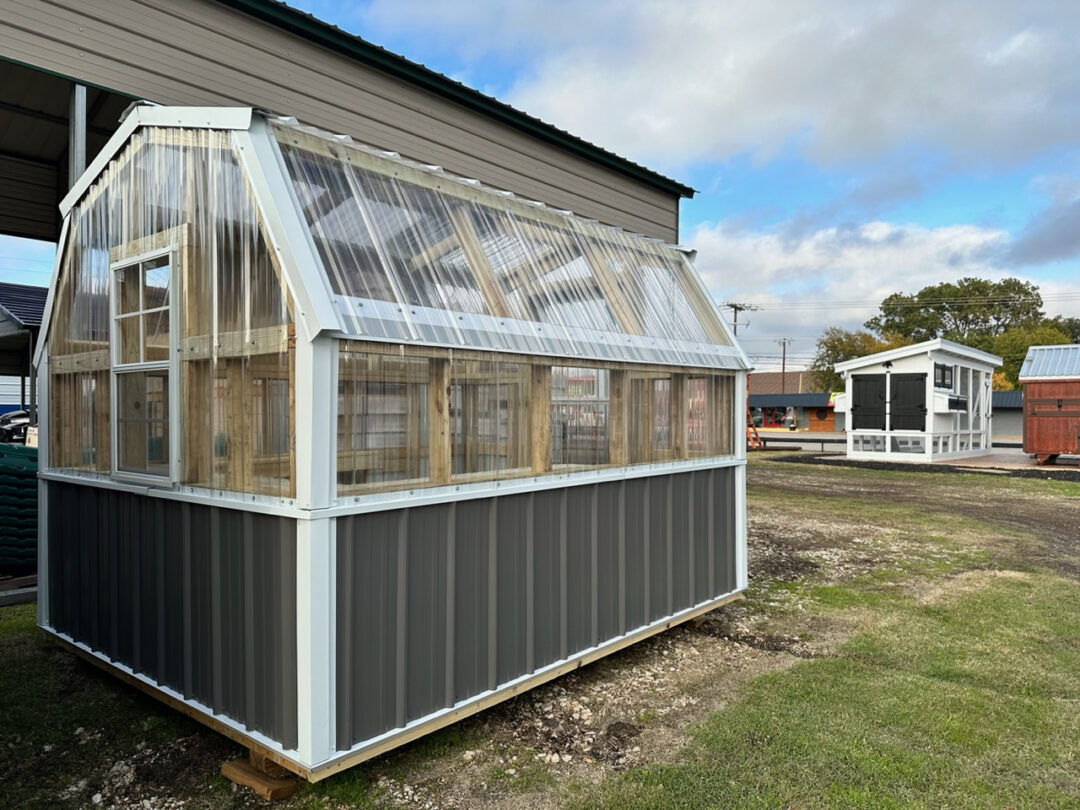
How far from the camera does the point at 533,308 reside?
12.5 ft

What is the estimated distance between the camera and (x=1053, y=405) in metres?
17.8

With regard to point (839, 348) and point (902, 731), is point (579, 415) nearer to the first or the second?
point (902, 731)

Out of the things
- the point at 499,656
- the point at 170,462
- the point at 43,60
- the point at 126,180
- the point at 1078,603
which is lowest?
the point at 1078,603

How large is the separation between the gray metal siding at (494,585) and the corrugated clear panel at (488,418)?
0.61 feet

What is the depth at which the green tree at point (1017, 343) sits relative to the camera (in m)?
41.2

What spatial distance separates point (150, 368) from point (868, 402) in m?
19.6

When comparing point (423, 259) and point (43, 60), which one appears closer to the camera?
point (423, 259)

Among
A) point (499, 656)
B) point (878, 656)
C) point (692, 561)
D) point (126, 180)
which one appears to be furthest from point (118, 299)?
point (878, 656)

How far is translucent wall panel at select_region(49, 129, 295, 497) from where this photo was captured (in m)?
2.87

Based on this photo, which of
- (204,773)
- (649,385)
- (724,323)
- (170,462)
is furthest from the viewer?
(724,323)

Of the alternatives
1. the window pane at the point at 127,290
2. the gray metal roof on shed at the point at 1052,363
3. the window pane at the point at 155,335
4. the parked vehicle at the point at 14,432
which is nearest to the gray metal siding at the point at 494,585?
the window pane at the point at 155,335

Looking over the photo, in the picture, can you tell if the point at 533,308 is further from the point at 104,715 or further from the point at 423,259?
the point at 104,715

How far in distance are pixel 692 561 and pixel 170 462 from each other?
341 centimetres

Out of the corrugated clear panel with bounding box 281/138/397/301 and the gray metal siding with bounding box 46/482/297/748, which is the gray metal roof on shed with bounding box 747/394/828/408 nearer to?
the gray metal siding with bounding box 46/482/297/748
